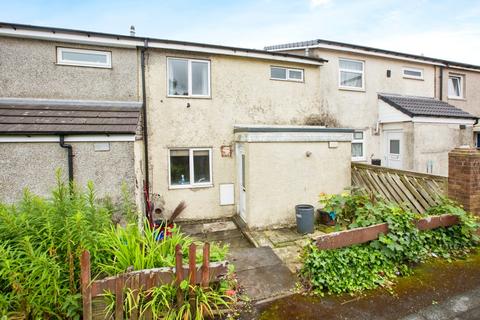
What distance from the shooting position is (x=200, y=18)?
1002 centimetres

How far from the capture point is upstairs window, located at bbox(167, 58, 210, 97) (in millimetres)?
8461

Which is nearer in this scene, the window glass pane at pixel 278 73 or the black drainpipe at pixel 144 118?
the black drainpipe at pixel 144 118

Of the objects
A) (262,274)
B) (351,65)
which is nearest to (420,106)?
(351,65)

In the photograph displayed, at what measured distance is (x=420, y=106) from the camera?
35.9ft

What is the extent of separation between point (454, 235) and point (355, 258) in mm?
2942

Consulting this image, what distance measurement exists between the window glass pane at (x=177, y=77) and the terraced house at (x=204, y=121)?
35 mm

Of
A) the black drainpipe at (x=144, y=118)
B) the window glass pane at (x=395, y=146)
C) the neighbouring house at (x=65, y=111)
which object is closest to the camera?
the neighbouring house at (x=65, y=111)

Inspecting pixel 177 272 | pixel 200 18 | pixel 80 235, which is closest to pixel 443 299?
pixel 177 272

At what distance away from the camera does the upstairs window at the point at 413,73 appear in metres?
12.1

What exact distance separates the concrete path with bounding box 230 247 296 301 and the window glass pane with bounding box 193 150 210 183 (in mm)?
3717

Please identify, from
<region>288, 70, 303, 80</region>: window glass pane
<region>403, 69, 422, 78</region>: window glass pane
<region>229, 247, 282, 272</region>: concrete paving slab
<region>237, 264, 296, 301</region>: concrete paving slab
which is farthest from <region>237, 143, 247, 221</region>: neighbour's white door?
<region>403, 69, 422, 78</region>: window glass pane

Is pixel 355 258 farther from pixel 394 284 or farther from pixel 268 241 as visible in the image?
pixel 268 241

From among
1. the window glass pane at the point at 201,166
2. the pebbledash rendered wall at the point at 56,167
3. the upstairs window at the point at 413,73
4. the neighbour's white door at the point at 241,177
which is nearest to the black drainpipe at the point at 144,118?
the window glass pane at the point at 201,166

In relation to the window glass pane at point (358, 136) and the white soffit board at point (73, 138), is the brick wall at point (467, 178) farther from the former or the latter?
the white soffit board at point (73, 138)
